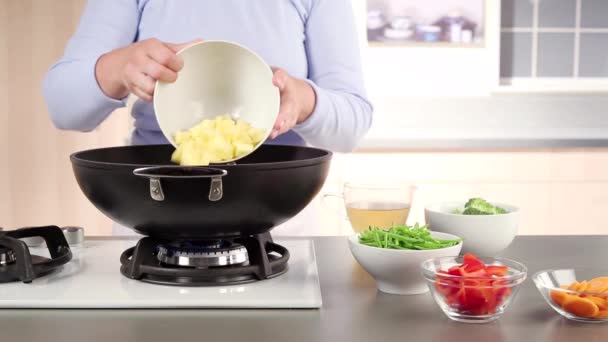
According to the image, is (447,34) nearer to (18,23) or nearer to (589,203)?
(589,203)

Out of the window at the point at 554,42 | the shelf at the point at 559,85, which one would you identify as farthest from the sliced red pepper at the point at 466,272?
the window at the point at 554,42

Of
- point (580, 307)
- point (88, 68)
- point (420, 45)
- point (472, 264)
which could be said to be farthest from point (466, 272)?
point (420, 45)

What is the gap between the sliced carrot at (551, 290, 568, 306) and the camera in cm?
93

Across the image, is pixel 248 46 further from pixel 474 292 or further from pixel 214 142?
pixel 474 292

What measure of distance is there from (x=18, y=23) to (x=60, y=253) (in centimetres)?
170

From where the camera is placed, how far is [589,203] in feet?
10.8

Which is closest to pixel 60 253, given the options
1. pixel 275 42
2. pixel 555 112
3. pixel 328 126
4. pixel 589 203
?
pixel 328 126

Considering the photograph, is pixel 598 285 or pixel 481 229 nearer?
pixel 598 285

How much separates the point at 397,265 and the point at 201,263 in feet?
0.86

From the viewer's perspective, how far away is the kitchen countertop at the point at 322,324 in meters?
0.88

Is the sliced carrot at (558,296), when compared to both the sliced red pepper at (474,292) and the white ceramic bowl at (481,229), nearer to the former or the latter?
the sliced red pepper at (474,292)

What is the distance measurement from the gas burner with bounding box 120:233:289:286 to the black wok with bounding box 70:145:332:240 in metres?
0.03

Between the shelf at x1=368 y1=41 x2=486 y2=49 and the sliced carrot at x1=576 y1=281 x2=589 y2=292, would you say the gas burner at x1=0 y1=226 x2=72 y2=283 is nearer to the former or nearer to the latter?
the sliced carrot at x1=576 y1=281 x2=589 y2=292

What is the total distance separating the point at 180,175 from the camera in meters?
0.98
